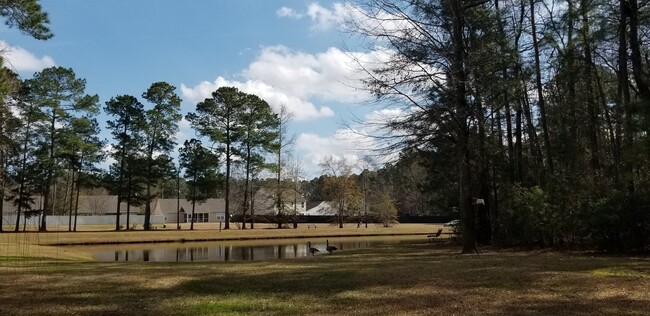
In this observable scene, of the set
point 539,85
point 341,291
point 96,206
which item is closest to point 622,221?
point 539,85

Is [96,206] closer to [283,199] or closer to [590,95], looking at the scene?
[283,199]

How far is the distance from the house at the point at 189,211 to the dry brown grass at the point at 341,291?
7847 centimetres

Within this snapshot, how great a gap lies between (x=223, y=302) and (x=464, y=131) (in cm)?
1141

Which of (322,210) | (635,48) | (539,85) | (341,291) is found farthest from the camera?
(322,210)

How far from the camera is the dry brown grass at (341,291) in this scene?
7.20 metres

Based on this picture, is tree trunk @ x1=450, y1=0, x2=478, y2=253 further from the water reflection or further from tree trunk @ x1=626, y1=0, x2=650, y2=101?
the water reflection

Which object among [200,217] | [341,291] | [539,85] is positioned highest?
[539,85]

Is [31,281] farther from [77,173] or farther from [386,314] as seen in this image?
[77,173]

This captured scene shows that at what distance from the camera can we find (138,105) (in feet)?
163

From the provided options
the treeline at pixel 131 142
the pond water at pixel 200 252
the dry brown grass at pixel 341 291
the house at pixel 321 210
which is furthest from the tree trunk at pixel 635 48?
the house at pixel 321 210

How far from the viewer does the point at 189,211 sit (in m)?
88.8

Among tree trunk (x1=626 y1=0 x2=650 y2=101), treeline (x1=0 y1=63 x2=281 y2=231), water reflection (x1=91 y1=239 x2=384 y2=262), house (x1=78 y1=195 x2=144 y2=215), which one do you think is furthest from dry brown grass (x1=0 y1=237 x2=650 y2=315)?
house (x1=78 y1=195 x2=144 y2=215)

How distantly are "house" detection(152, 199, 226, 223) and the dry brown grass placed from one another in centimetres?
7847

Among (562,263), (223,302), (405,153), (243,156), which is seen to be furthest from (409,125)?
(243,156)
